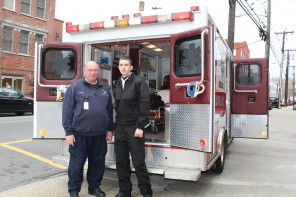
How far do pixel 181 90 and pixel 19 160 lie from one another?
→ 3.91m

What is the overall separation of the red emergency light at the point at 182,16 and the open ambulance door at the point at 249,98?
343 centimetres

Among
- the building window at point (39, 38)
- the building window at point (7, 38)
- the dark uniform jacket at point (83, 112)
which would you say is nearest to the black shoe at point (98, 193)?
the dark uniform jacket at point (83, 112)

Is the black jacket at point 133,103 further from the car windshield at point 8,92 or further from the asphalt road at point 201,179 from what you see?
the car windshield at point 8,92

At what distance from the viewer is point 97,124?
13.7 ft

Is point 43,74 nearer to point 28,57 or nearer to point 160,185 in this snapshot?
point 160,185

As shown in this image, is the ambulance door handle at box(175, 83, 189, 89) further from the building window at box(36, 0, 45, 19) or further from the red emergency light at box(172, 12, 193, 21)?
the building window at box(36, 0, 45, 19)

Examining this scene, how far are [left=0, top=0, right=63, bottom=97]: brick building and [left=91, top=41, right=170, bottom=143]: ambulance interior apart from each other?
580 inches

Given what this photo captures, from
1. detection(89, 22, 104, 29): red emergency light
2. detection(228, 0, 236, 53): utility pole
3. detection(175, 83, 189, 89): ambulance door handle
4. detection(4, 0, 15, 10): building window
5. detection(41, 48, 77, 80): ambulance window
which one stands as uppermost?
detection(4, 0, 15, 10): building window

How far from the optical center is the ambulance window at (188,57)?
4266mm

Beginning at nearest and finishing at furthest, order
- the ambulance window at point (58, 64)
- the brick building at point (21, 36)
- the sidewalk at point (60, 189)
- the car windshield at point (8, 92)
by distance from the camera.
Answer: the sidewalk at point (60, 189) < the ambulance window at point (58, 64) < the car windshield at point (8, 92) < the brick building at point (21, 36)

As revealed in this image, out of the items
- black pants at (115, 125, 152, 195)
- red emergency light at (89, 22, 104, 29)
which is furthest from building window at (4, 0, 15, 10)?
black pants at (115, 125, 152, 195)

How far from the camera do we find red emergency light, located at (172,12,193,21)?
4.23 metres

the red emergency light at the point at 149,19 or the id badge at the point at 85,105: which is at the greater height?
the red emergency light at the point at 149,19

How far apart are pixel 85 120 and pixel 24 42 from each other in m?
21.6
